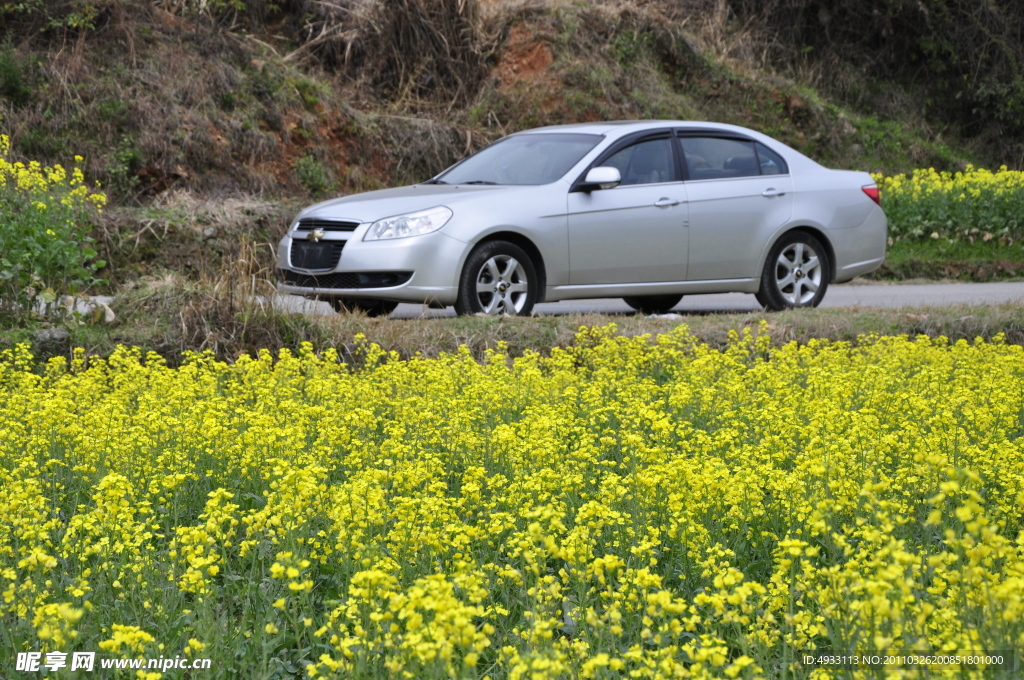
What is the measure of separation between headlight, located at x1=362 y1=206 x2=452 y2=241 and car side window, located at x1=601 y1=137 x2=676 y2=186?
1622 millimetres

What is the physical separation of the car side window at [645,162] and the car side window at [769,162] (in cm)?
94

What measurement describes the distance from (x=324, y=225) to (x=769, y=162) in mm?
4029

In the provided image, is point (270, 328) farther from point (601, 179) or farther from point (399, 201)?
point (601, 179)

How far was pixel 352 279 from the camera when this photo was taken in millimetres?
8562

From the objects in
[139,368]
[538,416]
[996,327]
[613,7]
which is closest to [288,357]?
[139,368]

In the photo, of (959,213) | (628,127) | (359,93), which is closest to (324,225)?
(628,127)

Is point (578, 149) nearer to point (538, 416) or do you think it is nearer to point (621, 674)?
point (538, 416)

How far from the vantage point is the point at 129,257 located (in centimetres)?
1198

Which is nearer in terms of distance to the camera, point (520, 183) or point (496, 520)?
point (496, 520)

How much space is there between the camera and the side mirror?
884cm

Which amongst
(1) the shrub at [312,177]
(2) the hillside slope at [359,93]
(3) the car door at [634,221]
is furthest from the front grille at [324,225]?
(1) the shrub at [312,177]

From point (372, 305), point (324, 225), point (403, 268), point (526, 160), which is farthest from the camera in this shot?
point (526, 160)

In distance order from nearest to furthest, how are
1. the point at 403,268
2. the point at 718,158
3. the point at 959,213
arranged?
the point at 403,268
the point at 718,158
the point at 959,213

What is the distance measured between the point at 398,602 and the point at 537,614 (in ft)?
1.61
